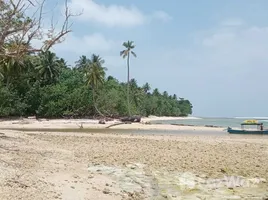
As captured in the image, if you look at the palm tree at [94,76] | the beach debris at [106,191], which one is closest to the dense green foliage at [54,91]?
the palm tree at [94,76]

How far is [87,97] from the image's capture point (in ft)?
241

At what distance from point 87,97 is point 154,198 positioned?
63984 millimetres

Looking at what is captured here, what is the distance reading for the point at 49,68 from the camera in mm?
72312

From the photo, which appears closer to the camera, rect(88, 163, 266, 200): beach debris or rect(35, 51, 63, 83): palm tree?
rect(88, 163, 266, 200): beach debris

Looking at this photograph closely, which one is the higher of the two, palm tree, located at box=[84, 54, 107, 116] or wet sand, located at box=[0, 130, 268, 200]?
palm tree, located at box=[84, 54, 107, 116]

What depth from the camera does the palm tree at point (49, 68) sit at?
7114 centimetres

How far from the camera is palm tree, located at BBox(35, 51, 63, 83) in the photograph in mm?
→ 71144

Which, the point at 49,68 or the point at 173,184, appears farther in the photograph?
the point at 49,68

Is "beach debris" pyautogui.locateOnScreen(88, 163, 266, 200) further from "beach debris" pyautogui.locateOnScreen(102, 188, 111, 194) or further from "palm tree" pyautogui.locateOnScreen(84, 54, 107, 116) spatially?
"palm tree" pyautogui.locateOnScreen(84, 54, 107, 116)

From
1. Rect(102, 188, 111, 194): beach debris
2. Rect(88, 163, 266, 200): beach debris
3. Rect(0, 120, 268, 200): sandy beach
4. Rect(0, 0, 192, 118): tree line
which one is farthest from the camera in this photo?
Rect(0, 0, 192, 118): tree line

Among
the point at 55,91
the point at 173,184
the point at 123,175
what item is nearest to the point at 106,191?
the point at 123,175

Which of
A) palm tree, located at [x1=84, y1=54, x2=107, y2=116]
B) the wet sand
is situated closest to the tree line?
palm tree, located at [x1=84, y1=54, x2=107, y2=116]

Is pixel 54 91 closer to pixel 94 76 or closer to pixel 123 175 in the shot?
pixel 94 76

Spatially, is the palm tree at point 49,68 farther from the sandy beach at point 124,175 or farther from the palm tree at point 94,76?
the sandy beach at point 124,175
